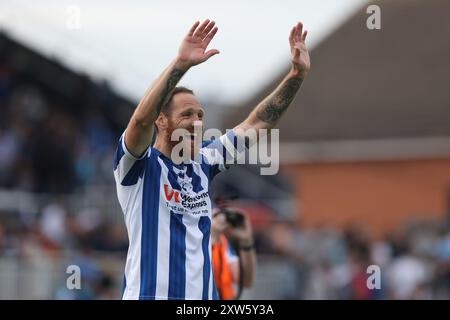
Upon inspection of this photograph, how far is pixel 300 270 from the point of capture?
1897 cm

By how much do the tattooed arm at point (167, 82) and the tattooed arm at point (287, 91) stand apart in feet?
3.04

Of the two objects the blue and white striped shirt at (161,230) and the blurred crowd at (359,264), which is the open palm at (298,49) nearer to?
the blue and white striped shirt at (161,230)

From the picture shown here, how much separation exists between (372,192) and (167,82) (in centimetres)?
2390

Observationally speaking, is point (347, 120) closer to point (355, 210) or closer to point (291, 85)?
point (355, 210)

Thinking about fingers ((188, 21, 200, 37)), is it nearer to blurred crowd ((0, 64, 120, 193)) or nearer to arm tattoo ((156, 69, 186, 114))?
arm tattoo ((156, 69, 186, 114))

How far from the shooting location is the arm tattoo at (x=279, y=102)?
7.92 m

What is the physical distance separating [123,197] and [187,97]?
0.73 m

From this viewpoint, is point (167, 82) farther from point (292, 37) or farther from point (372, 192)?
point (372, 192)

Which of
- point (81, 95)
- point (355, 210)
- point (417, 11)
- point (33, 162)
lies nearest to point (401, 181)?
point (355, 210)

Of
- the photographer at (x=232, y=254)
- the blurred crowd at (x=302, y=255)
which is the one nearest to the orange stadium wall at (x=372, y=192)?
the blurred crowd at (x=302, y=255)

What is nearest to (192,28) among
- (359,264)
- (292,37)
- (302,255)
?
(292,37)

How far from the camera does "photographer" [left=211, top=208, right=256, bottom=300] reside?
928 cm

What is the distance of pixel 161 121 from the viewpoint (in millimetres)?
7426
